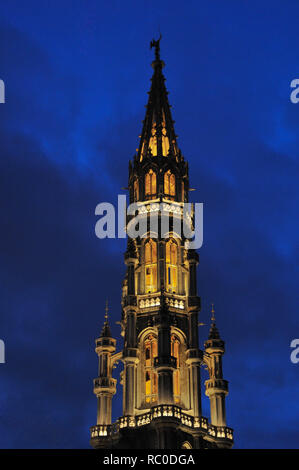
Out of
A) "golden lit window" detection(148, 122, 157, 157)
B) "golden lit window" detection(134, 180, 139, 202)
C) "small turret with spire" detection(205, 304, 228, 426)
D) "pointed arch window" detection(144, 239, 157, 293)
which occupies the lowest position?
"small turret with spire" detection(205, 304, 228, 426)

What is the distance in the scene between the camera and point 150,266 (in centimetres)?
9912

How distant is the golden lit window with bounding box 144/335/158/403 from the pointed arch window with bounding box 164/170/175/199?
766 inches

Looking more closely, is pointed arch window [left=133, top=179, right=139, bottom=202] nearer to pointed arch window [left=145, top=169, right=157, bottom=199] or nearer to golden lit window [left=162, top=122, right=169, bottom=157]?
pointed arch window [left=145, top=169, right=157, bottom=199]

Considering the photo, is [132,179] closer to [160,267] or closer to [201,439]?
[160,267]

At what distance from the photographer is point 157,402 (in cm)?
8812

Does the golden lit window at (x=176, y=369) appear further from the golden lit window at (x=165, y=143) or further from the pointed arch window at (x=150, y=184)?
the golden lit window at (x=165, y=143)

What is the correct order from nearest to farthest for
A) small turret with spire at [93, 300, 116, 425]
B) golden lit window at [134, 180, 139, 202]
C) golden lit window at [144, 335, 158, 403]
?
golden lit window at [144, 335, 158, 403] < small turret with spire at [93, 300, 116, 425] < golden lit window at [134, 180, 139, 202]

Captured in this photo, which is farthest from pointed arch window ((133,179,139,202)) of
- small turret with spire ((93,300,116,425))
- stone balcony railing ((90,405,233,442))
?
stone balcony railing ((90,405,233,442))

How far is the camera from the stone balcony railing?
84.9m

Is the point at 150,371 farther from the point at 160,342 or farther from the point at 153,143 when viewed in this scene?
the point at 153,143

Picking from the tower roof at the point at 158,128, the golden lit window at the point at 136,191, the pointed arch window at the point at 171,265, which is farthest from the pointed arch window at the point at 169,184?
the pointed arch window at the point at 171,265

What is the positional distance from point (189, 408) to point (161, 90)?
45970 millimetres
